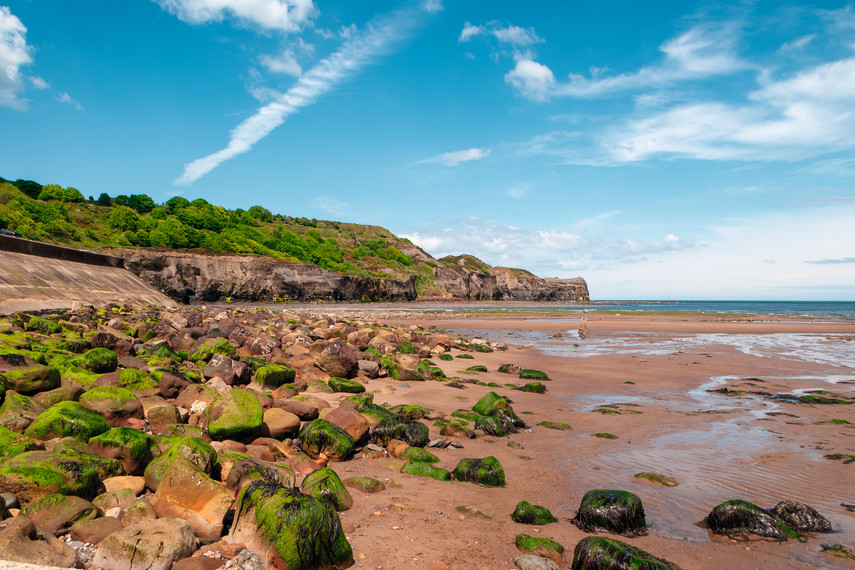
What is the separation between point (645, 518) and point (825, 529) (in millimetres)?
1666

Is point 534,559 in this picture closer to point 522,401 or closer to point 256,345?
point 522,401

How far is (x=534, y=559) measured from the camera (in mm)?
3467

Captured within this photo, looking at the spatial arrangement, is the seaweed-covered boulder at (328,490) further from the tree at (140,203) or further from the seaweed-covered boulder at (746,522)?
the tree at (140,203)

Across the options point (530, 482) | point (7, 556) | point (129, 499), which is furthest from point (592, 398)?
point (7, 556)

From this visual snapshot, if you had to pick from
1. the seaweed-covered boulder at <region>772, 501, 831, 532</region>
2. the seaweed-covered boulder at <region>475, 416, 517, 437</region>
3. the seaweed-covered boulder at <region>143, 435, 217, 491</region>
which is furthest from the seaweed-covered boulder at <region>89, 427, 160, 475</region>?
the seaweed-covered boulder at <region>772, 501, 831, 532</region>

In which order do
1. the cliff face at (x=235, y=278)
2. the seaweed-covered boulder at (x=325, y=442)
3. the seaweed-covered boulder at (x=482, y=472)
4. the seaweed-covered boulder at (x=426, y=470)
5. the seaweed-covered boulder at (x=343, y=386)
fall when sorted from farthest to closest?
1. the cliff face at (x=235, y=278)
2. the seaweed-covered boulder at (x=343, y=386)
3. the seaweed-covered boulder at (x=325, y=442)
4. the seaweed-covered boulder at (x=426, y=470)
5. the seaweed-covered boulder at (x=482, y=472)

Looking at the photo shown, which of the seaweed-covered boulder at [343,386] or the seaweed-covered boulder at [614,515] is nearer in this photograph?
the seaweed-covered boulder at [614,515]

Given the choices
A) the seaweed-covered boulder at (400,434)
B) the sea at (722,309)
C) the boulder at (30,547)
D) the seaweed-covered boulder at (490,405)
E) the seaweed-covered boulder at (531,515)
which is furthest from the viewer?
the sea at (722,309)

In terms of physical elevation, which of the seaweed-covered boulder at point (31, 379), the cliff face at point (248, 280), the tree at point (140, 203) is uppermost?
the tree at point (140, 203)

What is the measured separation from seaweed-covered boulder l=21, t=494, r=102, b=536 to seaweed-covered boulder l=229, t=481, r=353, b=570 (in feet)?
3.67

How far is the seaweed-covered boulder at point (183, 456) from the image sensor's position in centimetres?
411

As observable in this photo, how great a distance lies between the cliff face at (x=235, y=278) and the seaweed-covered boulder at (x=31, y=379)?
5376 cm

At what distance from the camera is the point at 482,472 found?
522cm

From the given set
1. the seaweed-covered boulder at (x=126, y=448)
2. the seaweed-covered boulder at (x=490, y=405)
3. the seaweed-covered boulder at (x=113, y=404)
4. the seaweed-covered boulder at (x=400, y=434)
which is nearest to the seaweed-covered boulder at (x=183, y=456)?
the seaweed-covered boulder at (x=126, y=448)
